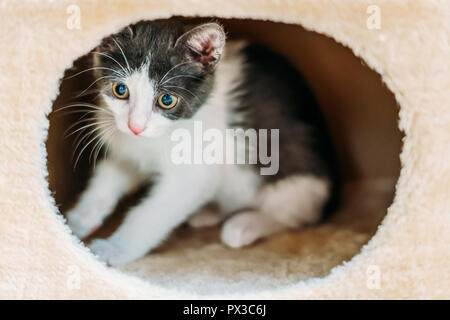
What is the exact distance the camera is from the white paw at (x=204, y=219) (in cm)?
153

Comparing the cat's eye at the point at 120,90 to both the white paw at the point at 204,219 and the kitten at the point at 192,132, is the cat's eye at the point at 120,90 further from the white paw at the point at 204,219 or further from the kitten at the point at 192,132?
the white paw at the point at 204,219

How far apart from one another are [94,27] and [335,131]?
1135mm

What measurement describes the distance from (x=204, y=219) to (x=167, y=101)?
543 mm

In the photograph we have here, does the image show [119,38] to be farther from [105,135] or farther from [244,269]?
[244,269]

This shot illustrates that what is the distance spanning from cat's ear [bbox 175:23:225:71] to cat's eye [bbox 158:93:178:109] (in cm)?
10

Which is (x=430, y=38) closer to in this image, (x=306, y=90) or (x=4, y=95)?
(x=306, y=90)

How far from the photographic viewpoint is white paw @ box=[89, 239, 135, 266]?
3.84ft

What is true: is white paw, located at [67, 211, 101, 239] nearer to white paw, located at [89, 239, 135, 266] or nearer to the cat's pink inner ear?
white paw, located at [89, 239, 135, 266]

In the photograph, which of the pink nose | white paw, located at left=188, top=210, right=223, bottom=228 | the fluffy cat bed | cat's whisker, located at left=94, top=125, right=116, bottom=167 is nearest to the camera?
the fluffy cat bed

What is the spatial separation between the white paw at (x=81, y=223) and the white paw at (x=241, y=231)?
1.20 feet

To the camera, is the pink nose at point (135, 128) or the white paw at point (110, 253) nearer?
the pink nose at point (135, 128)

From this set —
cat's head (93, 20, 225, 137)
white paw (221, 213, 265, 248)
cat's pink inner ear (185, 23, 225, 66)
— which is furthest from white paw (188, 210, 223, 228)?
cat's pink inner ear (185, 23, 225, 66)

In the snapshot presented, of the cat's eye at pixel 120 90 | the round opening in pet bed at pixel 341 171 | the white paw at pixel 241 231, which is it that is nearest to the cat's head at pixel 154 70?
the cat's eye at pixel 120 90

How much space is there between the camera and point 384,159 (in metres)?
1.68
